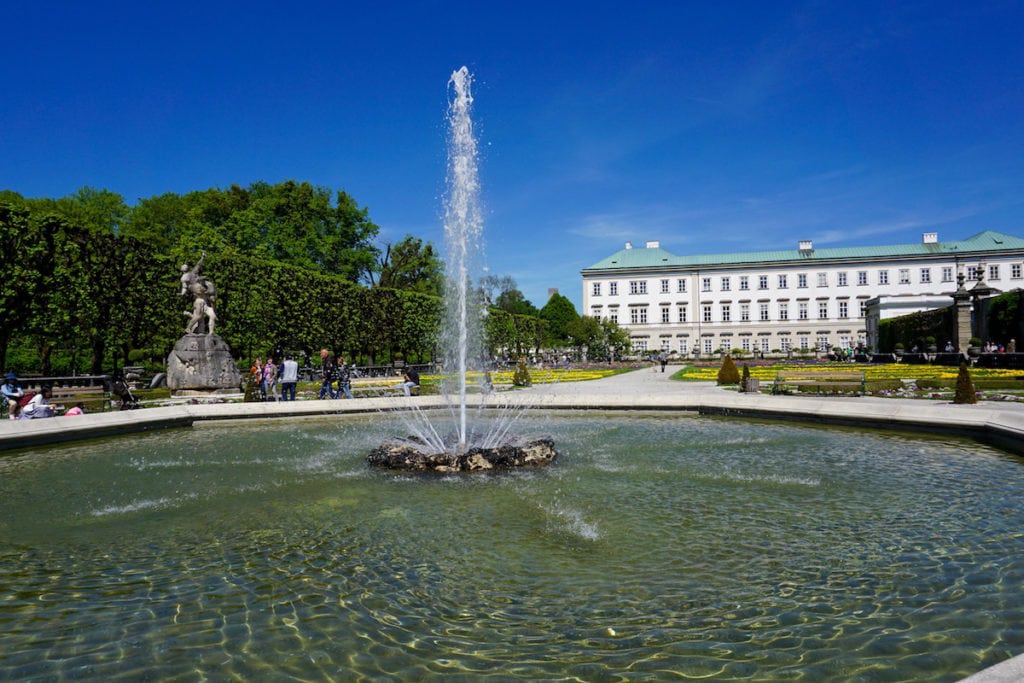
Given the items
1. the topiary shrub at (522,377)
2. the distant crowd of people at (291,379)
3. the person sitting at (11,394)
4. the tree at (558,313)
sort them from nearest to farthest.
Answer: the person sitting at (11,394), the distant crowd of people at (291,379), the topiary shrub at (522,377), the tree at (558,313)

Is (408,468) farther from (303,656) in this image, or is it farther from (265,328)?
(265,328)

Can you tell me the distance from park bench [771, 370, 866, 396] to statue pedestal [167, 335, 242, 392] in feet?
57.6

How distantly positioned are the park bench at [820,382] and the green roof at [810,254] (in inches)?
2153

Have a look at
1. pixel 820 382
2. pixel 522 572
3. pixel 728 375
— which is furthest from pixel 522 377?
pixel 522 572

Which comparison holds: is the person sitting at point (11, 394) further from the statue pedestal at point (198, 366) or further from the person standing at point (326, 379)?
the person standing at point (326, 379)

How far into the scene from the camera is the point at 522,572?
4559 millimetres

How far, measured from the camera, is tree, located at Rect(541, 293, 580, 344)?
74.1m

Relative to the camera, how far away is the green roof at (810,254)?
64750 mm

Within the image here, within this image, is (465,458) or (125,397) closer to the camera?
(465,458)

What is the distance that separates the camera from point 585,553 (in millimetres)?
4910

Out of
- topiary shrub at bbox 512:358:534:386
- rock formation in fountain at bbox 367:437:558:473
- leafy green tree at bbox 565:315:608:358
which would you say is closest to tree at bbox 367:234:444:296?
leafy green tree at bbox 565:315:608:358

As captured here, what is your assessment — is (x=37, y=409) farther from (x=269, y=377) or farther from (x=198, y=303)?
(x=198, y=303)

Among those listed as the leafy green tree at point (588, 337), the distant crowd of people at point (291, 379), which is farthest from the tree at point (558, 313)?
the distant crowd of people at point (291, 379)

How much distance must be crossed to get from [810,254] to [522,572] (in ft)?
245
